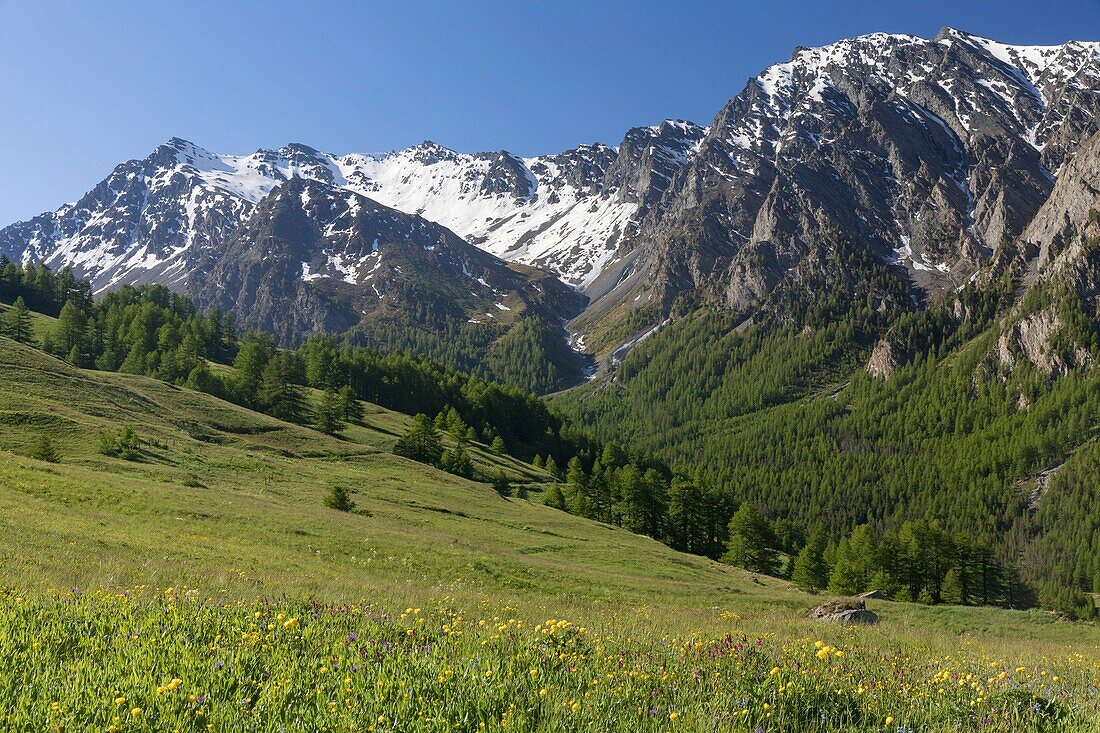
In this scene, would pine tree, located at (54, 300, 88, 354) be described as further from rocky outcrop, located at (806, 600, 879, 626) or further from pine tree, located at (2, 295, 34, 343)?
rocky outcrop, located at (806, 600, 879, 626)

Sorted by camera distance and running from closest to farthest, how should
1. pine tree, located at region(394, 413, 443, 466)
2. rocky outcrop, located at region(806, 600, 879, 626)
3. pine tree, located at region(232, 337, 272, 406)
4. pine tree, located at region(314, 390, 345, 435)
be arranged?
1. rocky outcrop, located at region(806, 600, 879, 626)
2. pine tree, located at region(314, 390, 345, 435)
3. pine tree, located at region(394, 413, 443, 466)
4. pine tree, located at region(232, 337, 272, 406)

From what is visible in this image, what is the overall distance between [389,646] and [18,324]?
13538 cm

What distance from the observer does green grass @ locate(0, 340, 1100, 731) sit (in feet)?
16.8

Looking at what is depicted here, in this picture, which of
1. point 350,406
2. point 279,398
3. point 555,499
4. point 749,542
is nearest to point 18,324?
point 279,398

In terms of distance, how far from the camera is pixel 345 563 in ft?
87.6

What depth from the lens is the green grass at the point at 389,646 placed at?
16.8 feet

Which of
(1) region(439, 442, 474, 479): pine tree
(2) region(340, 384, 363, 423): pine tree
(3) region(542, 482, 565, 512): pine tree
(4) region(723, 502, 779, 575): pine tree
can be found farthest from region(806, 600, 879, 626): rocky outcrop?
(2) region(340, 384, 363, 423): pine tree

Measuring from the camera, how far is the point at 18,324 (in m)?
107

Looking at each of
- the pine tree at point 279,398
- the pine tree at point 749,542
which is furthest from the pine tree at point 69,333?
the pine tree at point 749,542

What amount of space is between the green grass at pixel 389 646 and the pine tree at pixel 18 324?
314 feet

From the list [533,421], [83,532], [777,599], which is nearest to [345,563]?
[83,532]

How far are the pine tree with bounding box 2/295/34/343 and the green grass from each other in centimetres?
9582

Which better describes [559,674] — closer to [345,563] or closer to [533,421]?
[345,563]

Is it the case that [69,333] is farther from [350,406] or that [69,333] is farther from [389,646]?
[389,646]
